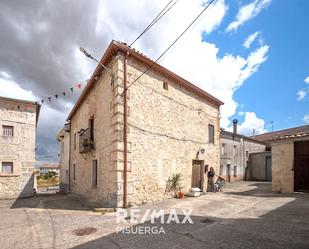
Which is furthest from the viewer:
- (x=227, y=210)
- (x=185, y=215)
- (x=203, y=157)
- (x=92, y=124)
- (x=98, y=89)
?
(x=203, y=157)

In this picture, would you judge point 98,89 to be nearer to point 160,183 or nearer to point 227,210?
point 160,183

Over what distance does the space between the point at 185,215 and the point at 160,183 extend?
10.1ft

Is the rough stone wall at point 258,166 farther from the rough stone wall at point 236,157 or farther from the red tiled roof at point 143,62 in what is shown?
the red tiled roof at point 143,62

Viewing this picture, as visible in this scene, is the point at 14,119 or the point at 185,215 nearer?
the point at 185,215

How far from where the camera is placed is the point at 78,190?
15.5 m

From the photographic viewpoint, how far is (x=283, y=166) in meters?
13.2

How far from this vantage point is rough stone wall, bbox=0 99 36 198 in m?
15.3

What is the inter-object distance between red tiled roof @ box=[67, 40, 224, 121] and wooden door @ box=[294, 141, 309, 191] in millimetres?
5505

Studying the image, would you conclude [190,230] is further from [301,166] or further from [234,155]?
[234,155]

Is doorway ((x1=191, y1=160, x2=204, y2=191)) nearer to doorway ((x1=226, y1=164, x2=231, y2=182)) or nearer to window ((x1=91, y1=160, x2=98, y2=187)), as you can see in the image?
window ((x1=91, y1=160, x2=98, y2=187))

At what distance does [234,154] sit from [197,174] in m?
Result: 13.3

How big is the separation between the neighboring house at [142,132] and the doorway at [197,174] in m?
0.06

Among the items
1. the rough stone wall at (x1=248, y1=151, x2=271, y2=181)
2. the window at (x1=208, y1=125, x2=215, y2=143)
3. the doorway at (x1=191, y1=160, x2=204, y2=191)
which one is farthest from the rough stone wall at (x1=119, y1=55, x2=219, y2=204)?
the rough stone wall at (x1=248, y1=151, x2=271, y2=181)

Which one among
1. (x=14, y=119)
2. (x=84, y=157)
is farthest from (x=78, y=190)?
(x=14, y=119)
